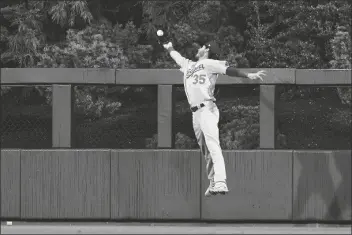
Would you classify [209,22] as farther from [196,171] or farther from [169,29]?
[196,171]

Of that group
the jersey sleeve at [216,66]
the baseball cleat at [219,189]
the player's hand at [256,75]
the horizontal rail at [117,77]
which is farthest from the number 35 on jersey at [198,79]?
the baseball cleat at [219,189]

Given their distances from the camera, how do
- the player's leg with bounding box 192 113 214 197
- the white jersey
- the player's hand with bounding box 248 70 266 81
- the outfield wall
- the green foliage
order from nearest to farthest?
the player's hand with bounding box 248 70 266 81, the white jersey, the player's leg with bounding box 192 113 214 197, the outfield wall, the green foliage

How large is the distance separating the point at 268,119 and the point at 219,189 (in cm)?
104

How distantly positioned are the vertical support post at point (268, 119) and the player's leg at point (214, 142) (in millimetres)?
633

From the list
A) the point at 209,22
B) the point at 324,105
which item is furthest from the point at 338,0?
the point at 324,105

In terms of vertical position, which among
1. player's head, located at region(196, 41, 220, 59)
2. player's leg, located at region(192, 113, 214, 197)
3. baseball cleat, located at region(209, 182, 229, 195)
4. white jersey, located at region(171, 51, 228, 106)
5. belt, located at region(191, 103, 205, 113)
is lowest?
baseball cleat, located at region(209, 182, 229, 195)

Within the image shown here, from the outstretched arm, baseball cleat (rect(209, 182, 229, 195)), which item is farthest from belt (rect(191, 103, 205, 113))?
baseball cleat (rect(209, 182, 229, 195))

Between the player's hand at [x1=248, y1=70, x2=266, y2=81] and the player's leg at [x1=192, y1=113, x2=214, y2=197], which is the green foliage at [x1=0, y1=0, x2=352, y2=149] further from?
the player's hand at [x1=248, y1=70, x2=266, y2=81]

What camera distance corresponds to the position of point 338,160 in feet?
42.1

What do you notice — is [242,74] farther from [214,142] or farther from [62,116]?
[62,116]

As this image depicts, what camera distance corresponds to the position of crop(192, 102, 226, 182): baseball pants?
41.0ft

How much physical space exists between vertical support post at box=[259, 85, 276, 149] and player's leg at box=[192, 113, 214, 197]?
0.66 meters

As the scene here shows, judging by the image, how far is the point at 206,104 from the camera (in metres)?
12.5

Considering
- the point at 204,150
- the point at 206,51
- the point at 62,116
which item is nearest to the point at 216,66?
the point at 206,51
